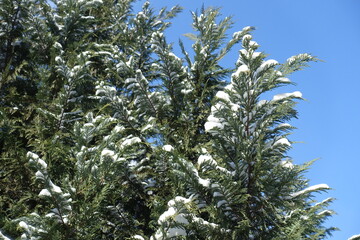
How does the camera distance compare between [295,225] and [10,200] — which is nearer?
[295,225]

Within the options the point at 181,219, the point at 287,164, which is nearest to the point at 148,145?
the point at 181,219

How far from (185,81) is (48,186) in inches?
111

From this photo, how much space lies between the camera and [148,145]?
15.5 ft

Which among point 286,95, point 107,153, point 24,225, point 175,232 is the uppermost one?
point 286,95

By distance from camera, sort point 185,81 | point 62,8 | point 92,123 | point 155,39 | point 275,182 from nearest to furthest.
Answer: point 275,182, point 92,123, point 155,39, point 185,81, point 62,8

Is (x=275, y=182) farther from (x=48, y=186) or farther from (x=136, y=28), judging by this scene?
(x=136, y=28)

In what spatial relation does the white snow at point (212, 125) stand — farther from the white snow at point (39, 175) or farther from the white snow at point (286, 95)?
the white snow at point (39, 175)

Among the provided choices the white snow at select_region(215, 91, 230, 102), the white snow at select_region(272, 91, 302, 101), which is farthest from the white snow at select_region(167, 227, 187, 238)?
the white snow at select_region(272, 91, 302, 101)

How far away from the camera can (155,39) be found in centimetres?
488

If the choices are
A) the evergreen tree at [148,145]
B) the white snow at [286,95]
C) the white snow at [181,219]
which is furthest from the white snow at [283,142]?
the white snow at [181,219]

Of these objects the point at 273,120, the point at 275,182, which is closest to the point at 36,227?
the point at 275,182

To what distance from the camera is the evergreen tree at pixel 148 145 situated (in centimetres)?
333

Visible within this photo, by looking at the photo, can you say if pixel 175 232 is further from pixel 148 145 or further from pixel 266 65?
pixel 266 65

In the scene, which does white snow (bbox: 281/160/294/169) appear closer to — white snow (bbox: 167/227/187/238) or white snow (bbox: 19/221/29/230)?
white snow (bbox: 167/227/187/238)
